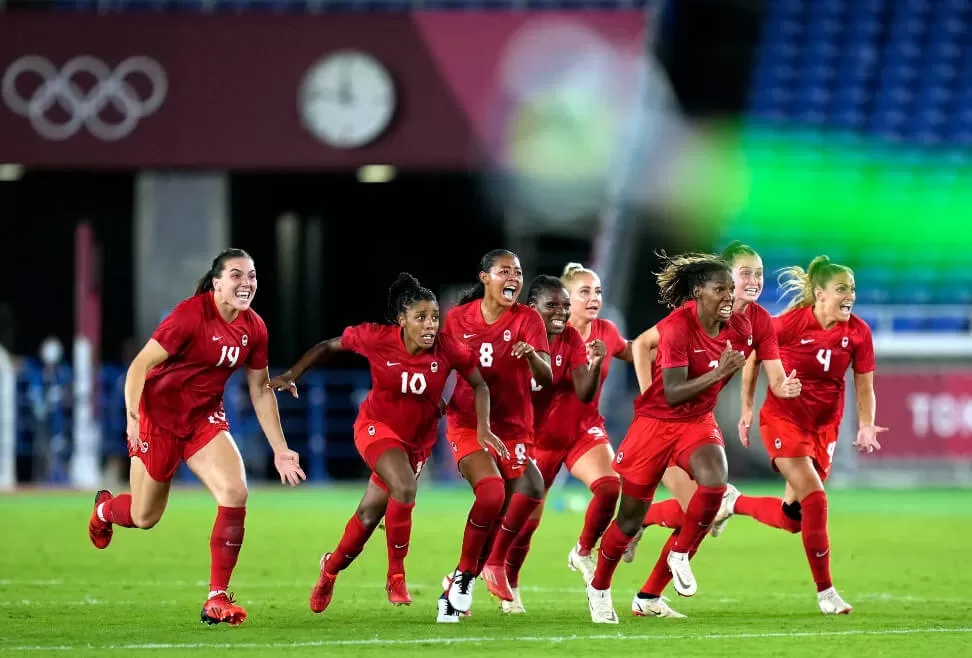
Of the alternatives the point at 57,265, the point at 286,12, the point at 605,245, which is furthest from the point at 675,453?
the point at 57,265

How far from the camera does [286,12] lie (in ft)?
80.0

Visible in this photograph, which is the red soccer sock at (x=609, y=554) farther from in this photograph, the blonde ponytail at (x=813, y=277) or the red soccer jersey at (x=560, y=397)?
the blonde ponytail at (x=813, y=277)

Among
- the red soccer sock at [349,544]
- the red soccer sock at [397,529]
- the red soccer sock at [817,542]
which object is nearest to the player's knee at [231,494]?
the red soccer sock at [349,544]

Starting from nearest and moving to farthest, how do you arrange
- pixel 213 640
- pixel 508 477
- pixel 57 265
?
1. pixel 213 640
2. pixel 508 477
3. pixel 57 265

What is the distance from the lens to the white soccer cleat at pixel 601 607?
31.3 feet

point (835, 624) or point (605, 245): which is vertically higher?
point (605, 245)

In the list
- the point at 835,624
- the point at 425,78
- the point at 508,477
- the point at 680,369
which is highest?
the point at 425,78

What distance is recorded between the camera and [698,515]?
962 cm

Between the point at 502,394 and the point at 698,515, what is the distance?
137 centimetres

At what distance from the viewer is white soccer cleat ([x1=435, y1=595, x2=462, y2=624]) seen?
9453mm

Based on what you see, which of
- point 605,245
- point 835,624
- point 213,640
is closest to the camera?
point 213,640

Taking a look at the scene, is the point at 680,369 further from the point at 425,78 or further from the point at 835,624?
the point at 425,78

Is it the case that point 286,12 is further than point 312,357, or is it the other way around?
point 286,12

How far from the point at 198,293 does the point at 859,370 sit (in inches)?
159
